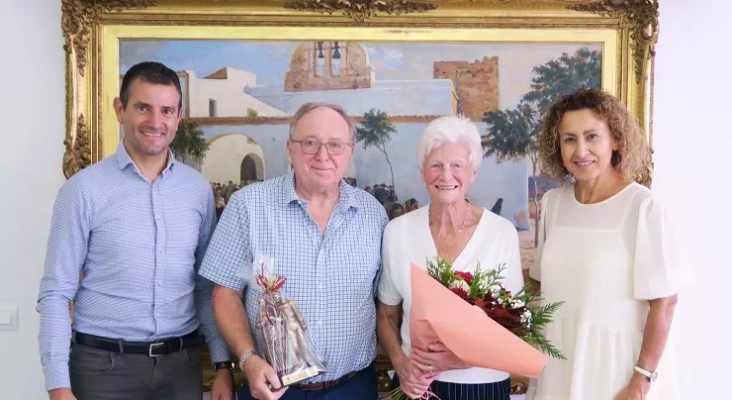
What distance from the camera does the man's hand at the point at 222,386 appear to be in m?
2.05

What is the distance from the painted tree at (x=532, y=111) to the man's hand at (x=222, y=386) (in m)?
1.34

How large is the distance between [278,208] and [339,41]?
0.78 metres

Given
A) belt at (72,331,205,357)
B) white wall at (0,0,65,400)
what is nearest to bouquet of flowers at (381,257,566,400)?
belt at (72,331,205,357)

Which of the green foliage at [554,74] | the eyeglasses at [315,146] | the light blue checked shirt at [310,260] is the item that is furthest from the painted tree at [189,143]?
the green foliage at [554,74]

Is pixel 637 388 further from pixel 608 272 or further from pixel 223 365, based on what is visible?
pixel 223 365

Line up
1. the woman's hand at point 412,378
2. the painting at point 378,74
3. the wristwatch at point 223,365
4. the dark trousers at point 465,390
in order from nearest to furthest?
the woman's hand at point 412,378 → the dark trousers at point 465,390 → the wristwatch at point 223,365 → the painting at point 378,74

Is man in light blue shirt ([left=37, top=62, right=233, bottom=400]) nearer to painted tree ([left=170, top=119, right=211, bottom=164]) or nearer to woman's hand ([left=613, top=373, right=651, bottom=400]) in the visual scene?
painted tree ([left=170, top=119, right=211, bottom=164])

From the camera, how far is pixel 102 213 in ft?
5.93

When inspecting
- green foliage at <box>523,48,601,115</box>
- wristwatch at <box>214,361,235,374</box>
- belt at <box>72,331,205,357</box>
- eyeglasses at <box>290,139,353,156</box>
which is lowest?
wristwatch at <box>214,361,235,374</box>

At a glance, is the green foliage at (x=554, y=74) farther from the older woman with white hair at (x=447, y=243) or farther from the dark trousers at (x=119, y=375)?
the dark trousers at (x=119, y=375)

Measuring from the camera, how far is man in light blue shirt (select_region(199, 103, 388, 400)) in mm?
1812

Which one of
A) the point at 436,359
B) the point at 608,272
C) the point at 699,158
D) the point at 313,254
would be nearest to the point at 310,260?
the point at 313,254

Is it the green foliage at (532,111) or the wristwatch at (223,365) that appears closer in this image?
the wristwatch at (223,365)

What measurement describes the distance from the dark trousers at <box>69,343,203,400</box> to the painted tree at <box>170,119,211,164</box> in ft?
2.56
